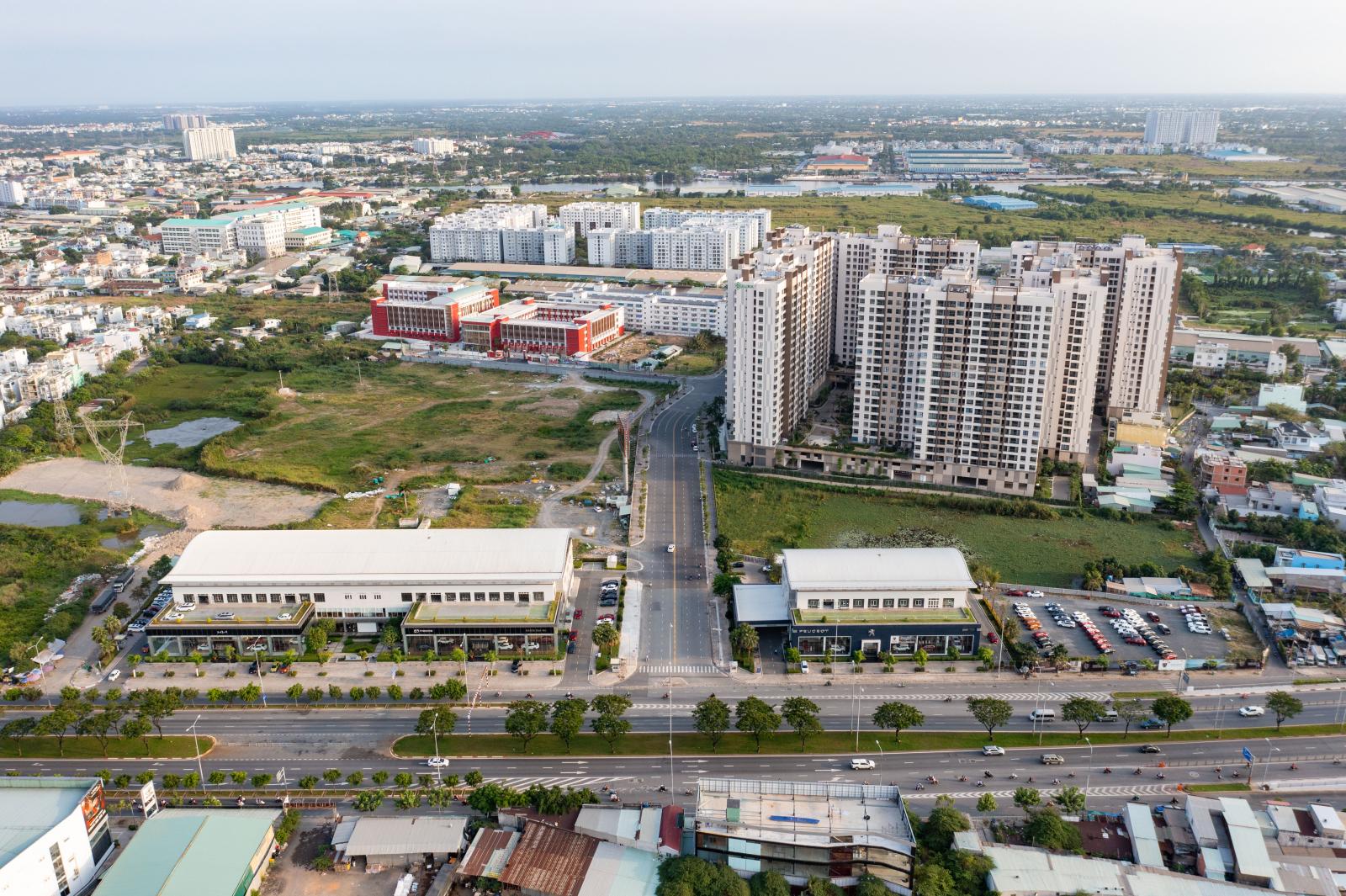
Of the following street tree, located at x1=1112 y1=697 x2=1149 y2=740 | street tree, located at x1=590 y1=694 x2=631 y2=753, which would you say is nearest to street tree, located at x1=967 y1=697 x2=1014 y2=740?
street tree, located at x1=1112 y1=697 x2=1149 y2=740

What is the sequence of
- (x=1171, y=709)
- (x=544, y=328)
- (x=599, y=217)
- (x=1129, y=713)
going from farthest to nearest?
1. (x=599, y=217)
2. (x=544, y=328)
3. (x=1129, y=713)
4. (x=1171, y=709)

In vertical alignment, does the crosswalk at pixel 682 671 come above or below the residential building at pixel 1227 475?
below

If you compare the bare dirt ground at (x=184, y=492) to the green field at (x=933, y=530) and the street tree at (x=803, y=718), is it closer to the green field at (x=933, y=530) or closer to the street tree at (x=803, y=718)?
the green field at (x=933, y=530)

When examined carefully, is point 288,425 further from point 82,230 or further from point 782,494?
point 82,230

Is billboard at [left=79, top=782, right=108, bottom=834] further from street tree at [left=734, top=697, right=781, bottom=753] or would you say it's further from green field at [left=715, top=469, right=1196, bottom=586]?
green field at [left=715, top=469, right=1196, bottom=586]

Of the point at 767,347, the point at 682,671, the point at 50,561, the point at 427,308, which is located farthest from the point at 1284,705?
the point at 427,308

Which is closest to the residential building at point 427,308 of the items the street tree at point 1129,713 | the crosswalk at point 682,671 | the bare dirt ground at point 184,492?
the bare dirt ground at point 184,492

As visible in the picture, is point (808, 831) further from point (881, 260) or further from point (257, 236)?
point (257, 236)

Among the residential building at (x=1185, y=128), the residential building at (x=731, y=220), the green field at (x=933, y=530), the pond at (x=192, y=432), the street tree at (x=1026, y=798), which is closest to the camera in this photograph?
the street tree at (x=1026, y=798)
